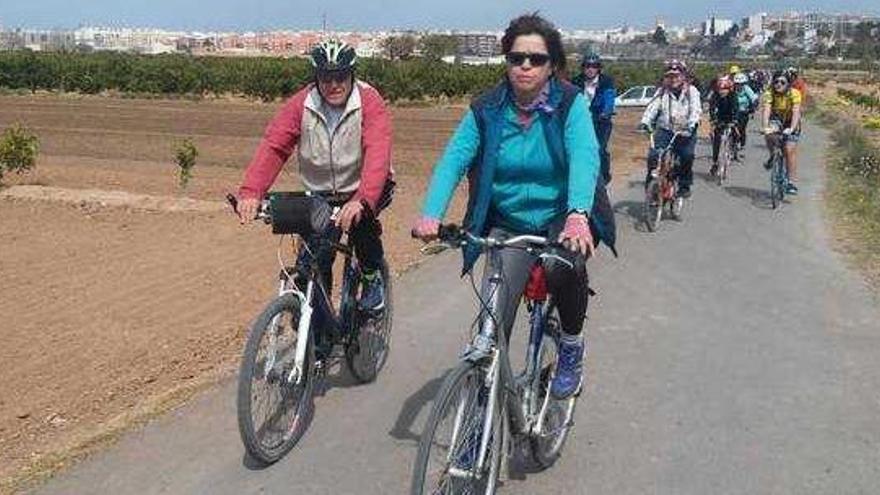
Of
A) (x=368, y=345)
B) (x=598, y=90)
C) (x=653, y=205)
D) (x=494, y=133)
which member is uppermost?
(x=598, y=90)

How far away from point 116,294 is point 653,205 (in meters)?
5.84

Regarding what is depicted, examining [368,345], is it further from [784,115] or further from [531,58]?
[784,115]

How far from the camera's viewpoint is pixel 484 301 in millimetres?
3822

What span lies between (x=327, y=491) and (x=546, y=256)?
1409 millimetres

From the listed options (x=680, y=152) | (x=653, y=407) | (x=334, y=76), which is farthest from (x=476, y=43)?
(x=334, y=76)

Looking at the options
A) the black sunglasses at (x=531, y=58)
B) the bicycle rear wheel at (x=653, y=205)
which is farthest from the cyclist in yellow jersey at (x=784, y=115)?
the black sunglasses at (x=531, y=58)

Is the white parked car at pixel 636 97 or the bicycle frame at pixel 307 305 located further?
the white parked car at pixel 636 97

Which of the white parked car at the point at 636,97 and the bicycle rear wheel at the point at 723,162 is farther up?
the white parked car at the point at 636,97

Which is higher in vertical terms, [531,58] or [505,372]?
[531,58]

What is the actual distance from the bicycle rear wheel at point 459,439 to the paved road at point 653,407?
2.26 ft

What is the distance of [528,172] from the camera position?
414cm

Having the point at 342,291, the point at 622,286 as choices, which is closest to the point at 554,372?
the point at 342,291

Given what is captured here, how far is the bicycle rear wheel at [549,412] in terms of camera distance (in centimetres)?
441

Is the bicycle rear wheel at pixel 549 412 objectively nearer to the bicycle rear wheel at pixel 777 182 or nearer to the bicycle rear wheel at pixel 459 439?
the bicycle rear wheel at pixel 459 439
